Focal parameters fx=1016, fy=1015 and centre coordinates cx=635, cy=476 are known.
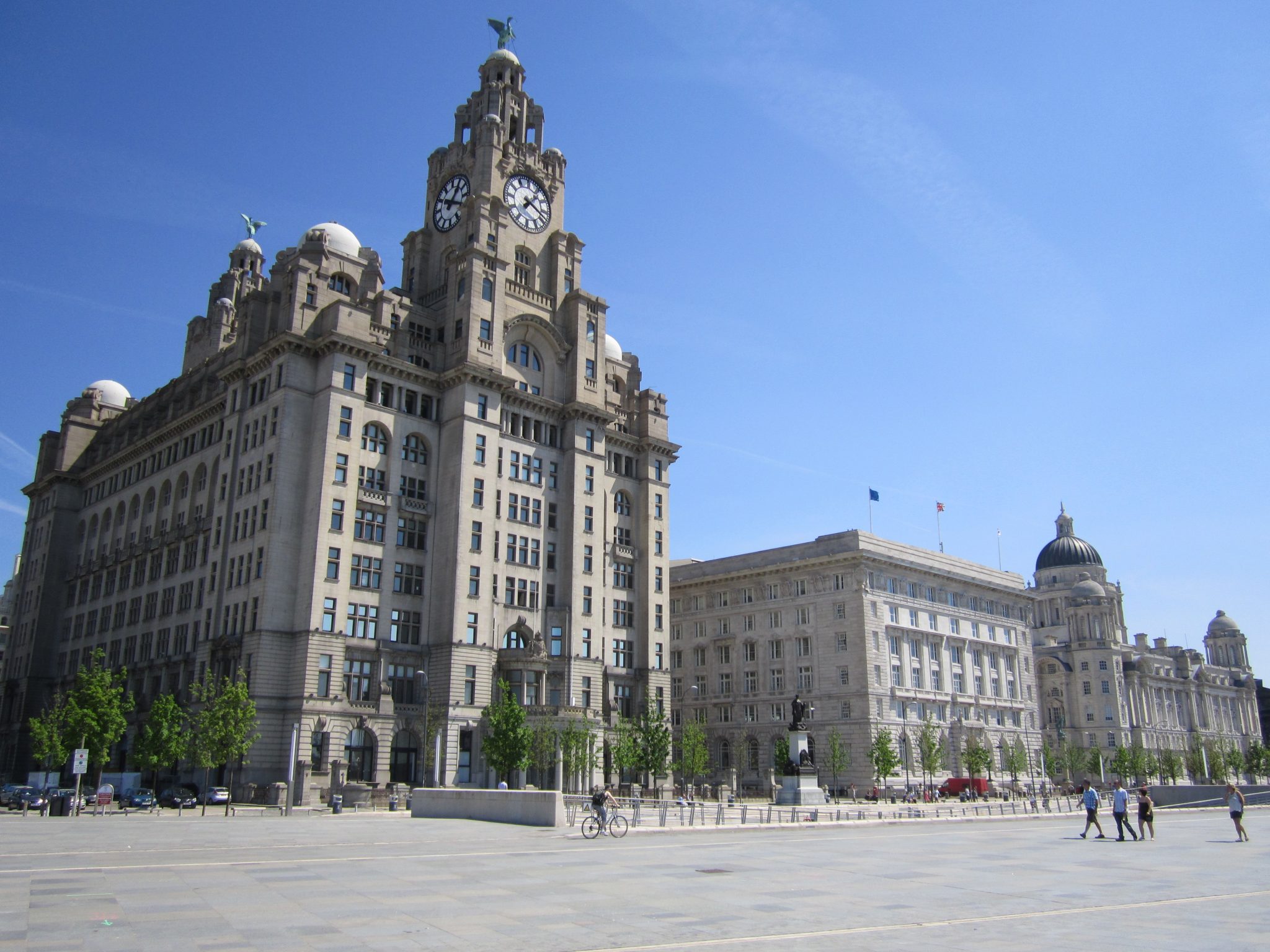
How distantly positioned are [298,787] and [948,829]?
129ft

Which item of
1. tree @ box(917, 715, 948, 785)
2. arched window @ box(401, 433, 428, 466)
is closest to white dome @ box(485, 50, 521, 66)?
arched window @ box(401, 433, 428, 466)

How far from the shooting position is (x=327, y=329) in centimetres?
7688

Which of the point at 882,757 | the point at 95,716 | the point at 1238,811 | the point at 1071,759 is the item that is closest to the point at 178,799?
the point at 95,716

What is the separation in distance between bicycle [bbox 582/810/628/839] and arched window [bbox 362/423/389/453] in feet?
147

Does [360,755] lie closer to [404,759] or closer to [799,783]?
[404,759]

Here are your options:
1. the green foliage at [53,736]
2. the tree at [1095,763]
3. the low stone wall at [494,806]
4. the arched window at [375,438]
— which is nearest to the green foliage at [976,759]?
the tree at [1095,763]

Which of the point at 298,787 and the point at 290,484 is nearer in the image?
the point at 298,787

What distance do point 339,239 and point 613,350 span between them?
98.6 ft

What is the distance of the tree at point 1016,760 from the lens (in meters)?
107

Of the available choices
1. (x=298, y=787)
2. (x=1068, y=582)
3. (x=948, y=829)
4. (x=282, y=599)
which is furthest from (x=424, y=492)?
(x=1068, y=582)

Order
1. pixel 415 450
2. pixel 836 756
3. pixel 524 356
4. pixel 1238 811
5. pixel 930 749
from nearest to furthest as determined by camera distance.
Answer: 1. pixel 1238 811
2. pixel 415 450
3. pixel 524 356
4. pixel 836 756
5. pixel 930 749

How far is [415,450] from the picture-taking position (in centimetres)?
8119

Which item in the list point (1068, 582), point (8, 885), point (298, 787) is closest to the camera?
point (8, 885)

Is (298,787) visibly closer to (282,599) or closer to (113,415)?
(282,599)
